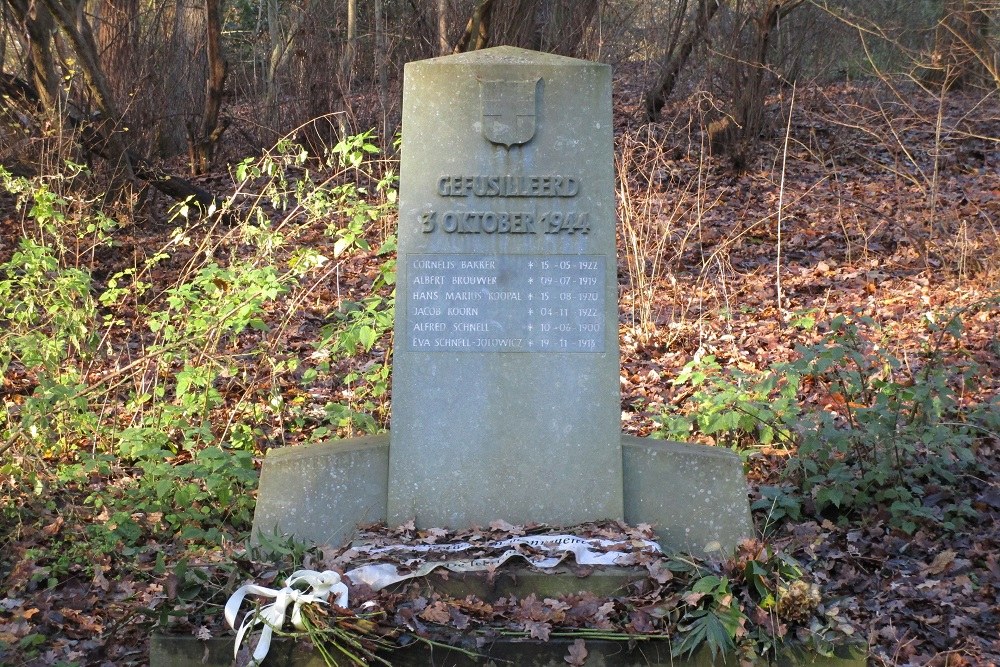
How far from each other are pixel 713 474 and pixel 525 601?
1.13 m

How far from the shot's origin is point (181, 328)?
707 centimetres

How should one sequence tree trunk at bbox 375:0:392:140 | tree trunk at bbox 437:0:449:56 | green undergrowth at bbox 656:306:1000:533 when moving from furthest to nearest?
tree trunk at bbox 437:0:449:56 → tree trunk at bbox 375:0:392:140 → green undergrowth at bbox 656:306:1000:533

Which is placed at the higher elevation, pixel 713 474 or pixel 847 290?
pixel 847 290

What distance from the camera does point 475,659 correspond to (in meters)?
3.60

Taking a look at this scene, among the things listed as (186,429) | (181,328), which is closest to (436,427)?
(186,429)

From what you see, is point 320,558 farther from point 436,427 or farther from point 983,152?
point 983,152

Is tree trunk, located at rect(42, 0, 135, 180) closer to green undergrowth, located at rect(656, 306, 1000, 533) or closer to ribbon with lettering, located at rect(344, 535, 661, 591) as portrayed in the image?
green undergrowth, located at rect(656, 306, 1000, 533)

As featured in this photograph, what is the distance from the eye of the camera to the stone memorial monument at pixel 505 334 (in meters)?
4.50

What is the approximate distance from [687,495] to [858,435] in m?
1.56

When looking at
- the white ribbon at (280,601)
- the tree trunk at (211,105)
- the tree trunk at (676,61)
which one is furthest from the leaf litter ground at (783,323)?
the tree trunk at (211,105)

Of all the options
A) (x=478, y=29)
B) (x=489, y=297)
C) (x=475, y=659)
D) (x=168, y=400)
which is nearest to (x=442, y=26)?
(x=478, y=29)

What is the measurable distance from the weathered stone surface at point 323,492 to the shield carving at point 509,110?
4.70ft

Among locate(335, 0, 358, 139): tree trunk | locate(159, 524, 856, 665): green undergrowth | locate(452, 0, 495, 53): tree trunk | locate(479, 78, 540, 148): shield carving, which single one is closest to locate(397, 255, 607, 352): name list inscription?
locate(479, 78, 540, 148): shield carving

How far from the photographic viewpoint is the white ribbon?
3.57m
